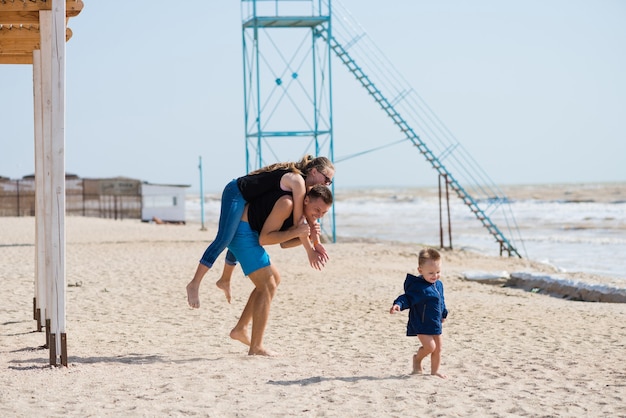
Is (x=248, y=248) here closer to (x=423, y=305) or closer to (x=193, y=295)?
(x=193, y=295)

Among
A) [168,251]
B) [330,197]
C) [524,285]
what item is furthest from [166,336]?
[168,251]

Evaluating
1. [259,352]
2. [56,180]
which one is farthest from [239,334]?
[56,180]

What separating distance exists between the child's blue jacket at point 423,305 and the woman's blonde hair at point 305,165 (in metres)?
1.15

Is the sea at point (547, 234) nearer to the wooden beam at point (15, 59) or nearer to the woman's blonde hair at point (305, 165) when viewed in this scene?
the woman's blonde hair at point (305, 165)

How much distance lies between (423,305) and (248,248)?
4.67 feet

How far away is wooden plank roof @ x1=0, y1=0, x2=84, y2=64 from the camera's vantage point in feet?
21.3

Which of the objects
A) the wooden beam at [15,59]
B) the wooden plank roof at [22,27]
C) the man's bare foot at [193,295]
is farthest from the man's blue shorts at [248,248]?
the wooden beam at [15,59]

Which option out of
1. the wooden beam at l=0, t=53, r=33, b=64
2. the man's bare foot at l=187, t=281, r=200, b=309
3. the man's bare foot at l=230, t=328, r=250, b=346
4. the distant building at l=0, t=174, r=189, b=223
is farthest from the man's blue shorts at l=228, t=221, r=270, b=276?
the distant building at l=0, t=174, r=189, b=223

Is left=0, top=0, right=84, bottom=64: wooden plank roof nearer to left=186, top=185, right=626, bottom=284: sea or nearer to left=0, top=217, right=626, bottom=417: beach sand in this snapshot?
left=0, top=217, right=626, bottom=417: beach sand

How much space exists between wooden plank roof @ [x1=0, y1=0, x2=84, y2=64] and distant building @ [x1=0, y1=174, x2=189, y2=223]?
32227 mm

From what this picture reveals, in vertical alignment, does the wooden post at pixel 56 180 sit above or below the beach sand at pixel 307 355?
above

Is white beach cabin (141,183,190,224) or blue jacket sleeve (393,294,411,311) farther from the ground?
white beach cabin (141,183,190,224)

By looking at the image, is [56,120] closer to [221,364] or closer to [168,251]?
[221,364]

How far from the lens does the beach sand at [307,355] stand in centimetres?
549
